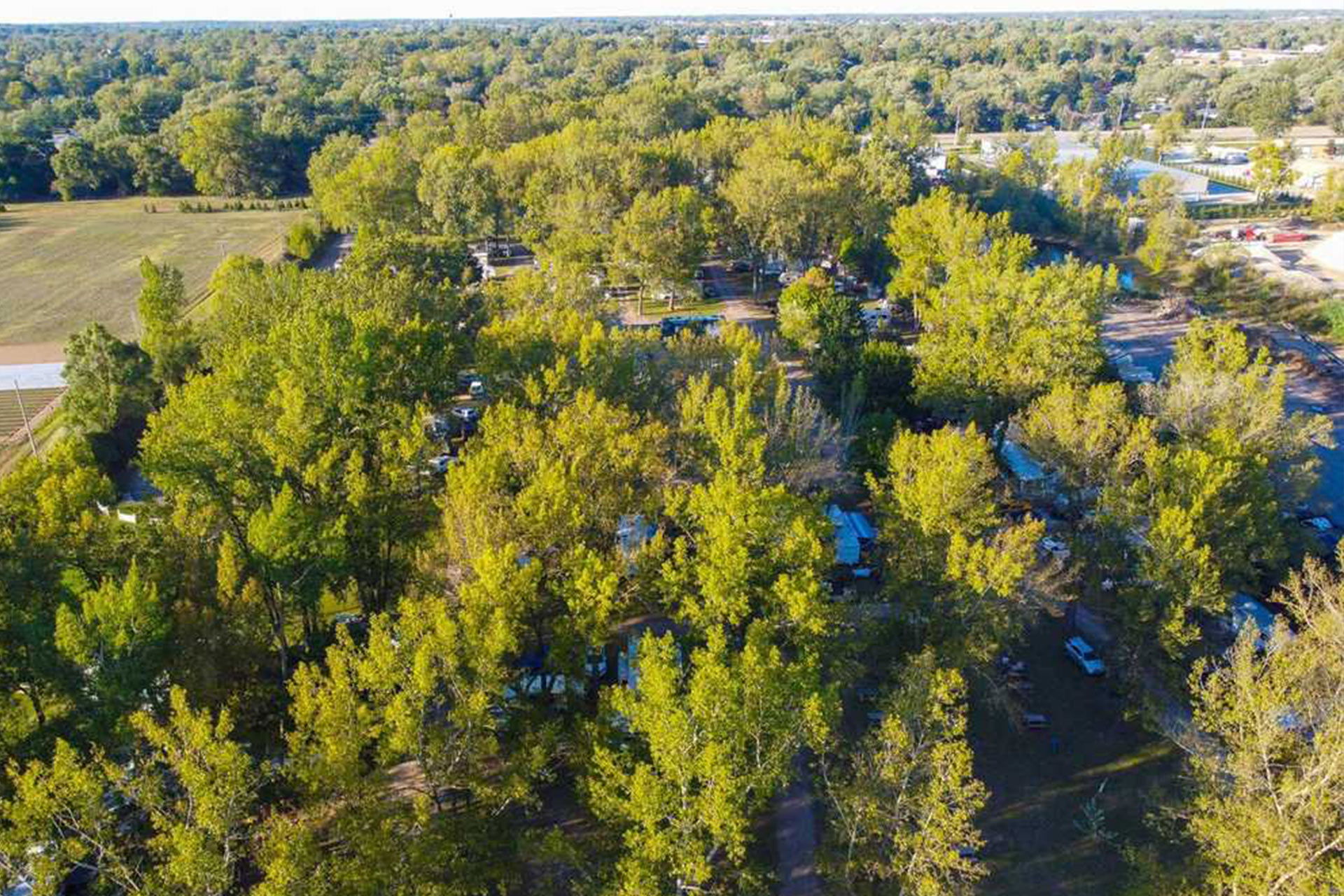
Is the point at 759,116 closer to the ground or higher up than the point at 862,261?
higher up

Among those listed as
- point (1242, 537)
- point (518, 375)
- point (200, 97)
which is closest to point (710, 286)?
point (518, 375)

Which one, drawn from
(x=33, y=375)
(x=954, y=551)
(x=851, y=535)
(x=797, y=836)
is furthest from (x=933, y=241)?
(x=33, y=375)

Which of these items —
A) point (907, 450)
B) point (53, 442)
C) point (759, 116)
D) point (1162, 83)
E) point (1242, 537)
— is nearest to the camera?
point (1242, 537)

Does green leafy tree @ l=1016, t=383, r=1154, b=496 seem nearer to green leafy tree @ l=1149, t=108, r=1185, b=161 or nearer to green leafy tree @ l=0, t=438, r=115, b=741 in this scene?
green leafy tree @ l=0, t=438, r=115, b=741

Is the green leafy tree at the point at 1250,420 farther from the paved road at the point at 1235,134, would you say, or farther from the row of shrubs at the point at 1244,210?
the paved road at the point at 1235,134

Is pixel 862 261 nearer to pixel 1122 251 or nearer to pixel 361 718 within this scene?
pixel 1122 251

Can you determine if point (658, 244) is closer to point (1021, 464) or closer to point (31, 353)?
point (1021, 464)

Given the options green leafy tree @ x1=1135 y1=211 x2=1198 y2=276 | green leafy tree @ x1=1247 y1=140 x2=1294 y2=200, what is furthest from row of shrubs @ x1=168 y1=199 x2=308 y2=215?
green leafy tree @ x1=1247 y1=140 x2=1294 y2=200
